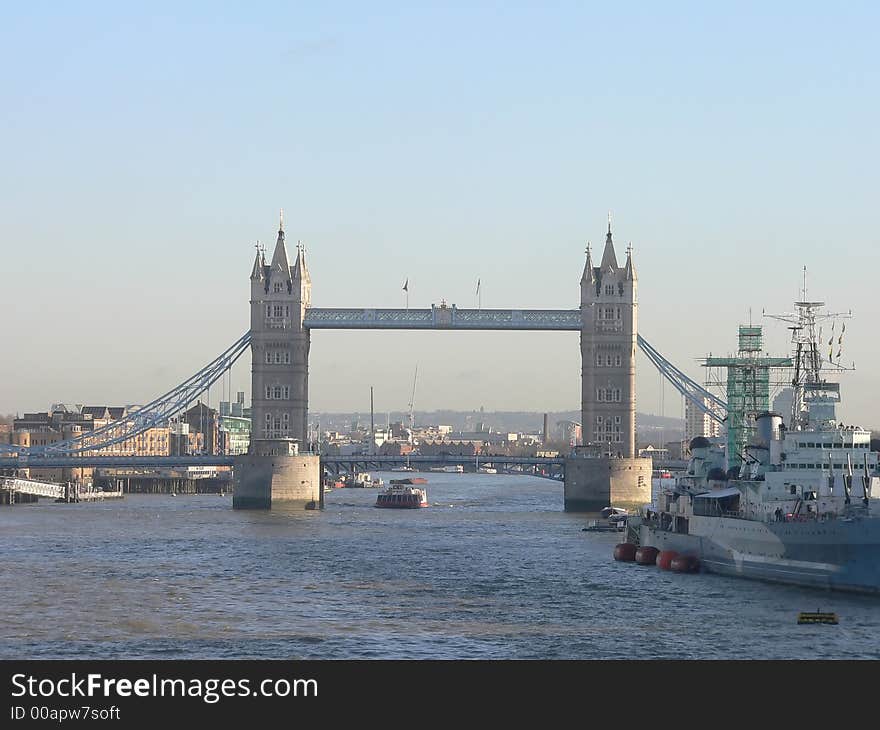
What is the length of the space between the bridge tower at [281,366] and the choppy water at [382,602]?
107 feet

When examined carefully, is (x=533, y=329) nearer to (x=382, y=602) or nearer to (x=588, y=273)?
(x=588, y=273)

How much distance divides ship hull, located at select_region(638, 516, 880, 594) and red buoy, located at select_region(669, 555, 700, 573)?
35cm

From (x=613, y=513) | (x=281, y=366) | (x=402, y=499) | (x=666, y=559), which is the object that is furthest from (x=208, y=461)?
(x=666, y=559)

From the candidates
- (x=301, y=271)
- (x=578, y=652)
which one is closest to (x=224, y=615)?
(x=578, y=652)

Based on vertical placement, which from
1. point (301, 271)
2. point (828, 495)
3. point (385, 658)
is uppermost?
point (301, 271)

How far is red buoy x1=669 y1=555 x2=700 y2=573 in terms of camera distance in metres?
76.1

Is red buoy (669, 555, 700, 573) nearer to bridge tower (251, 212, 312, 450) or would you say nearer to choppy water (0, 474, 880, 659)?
choppy water (0, 474, 880, 659)

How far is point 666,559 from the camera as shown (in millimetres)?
78438

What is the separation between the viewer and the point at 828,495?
66.5m

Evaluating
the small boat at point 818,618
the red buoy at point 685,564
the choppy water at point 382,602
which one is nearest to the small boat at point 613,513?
the choppy water at point 382,602

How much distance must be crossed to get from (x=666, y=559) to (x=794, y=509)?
11254mm
